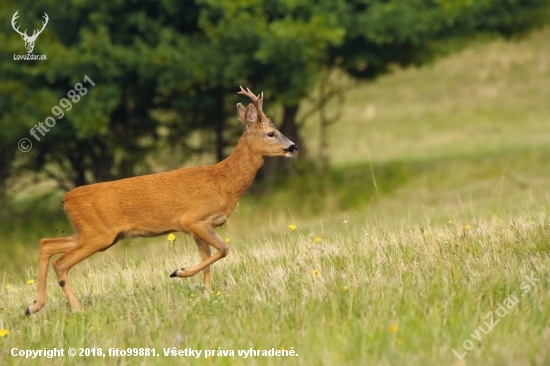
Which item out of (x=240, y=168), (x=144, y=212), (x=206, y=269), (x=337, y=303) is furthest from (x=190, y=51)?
(x=337, y=303)

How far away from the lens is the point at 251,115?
8.81 meters

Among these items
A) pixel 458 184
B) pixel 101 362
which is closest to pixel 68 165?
pixel 458 184

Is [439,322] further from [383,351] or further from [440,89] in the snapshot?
[440,89]

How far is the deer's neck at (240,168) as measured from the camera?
335 inches

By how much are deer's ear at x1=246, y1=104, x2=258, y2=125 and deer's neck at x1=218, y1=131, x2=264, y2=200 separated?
0.16 metres

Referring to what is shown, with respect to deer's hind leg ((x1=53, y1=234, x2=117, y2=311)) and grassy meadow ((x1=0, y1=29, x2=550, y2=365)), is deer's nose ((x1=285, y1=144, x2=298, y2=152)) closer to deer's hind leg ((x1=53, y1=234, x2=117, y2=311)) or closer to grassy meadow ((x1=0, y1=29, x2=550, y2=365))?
grassy meadow ((x1=0, y1=29, x2=550, y2=365))

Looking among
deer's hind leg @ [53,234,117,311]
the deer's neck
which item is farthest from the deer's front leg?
deer's hind leg @ [53,234,117,311]

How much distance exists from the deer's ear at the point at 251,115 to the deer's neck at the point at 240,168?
0.51ft

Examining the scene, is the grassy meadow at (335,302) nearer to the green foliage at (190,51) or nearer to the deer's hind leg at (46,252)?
the deer's hind leg at (46,252)

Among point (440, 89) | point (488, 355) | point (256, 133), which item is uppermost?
point (440, 89)

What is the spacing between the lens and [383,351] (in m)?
5.61

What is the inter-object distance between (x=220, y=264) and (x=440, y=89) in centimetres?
3441

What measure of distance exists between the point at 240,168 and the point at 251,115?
0.52m

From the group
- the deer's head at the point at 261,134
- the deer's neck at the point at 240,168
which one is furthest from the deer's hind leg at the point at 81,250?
the deer's head at the point at 261,134
